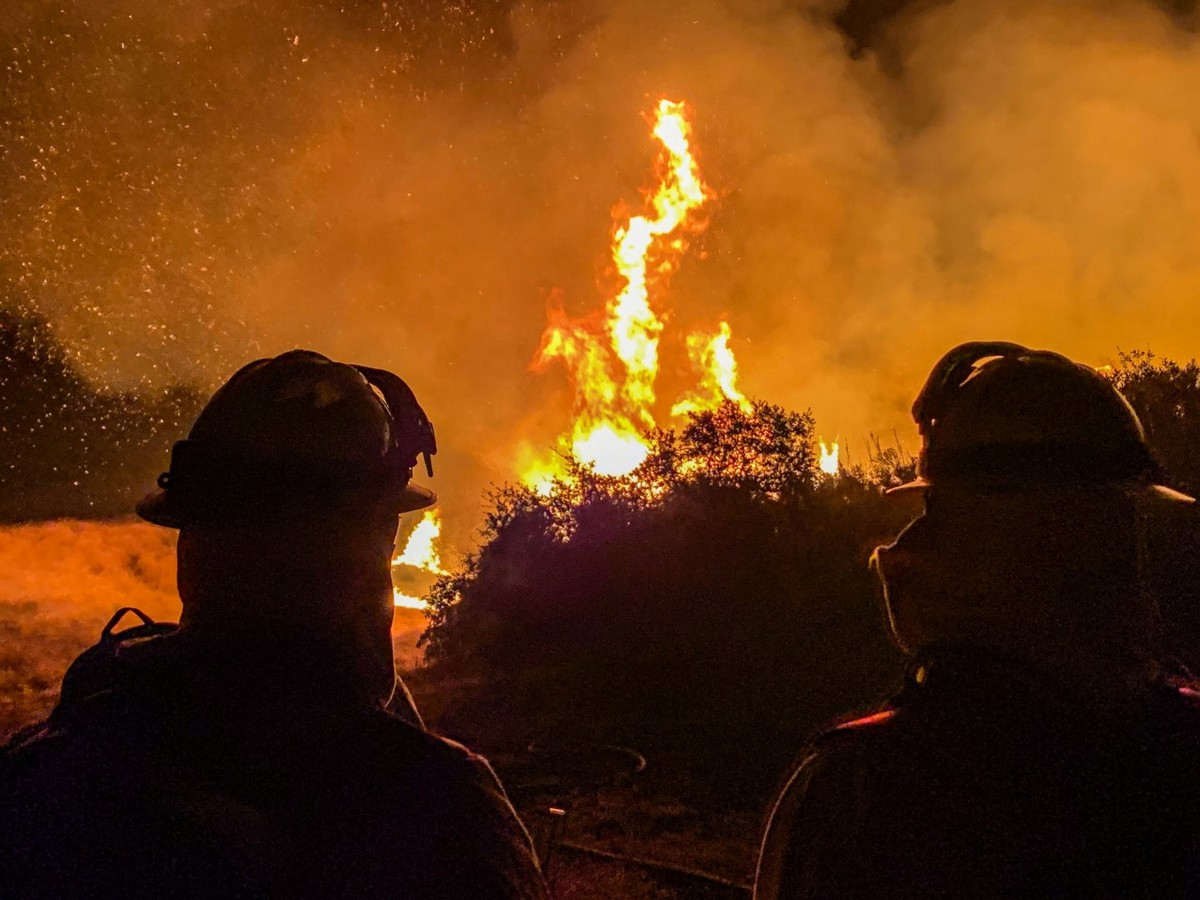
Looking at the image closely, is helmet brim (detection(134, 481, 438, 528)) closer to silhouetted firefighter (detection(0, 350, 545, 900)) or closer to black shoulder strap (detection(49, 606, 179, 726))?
silhouetted firefighter (detection(0, 350, 545, 900))

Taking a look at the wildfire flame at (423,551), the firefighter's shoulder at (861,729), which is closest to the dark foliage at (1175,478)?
the firefighter's shoulder at (861,729)

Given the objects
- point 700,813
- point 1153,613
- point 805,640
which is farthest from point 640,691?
point 1153,613

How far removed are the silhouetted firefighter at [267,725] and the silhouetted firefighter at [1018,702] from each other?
2.27 feet

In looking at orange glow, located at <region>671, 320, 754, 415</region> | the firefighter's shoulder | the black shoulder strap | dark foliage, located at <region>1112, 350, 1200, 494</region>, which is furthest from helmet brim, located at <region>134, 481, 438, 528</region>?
orange glow, located at <region>671, 320, 754, 415</region>

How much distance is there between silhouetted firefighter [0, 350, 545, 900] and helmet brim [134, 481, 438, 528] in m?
0.01

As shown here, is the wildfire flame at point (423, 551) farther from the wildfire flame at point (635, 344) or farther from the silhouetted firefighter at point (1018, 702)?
the silhouetted firefighter at point (1018, 702)

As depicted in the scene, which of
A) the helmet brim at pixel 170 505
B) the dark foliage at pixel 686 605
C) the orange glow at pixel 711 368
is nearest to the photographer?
the helmet brim at pixel 170 505

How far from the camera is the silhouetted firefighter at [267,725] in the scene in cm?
121

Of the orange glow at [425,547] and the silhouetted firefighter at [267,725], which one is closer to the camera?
the silhouetted firefighter at [267,725]

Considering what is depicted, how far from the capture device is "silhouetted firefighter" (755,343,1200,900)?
1.33 m

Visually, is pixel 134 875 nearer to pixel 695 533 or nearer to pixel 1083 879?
pixel 1083 879

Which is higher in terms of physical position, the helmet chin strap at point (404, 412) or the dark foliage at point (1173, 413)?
the dark foliage at point (1173, 413)

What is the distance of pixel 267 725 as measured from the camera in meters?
1.39

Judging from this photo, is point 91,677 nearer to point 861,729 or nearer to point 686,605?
point 861,729
